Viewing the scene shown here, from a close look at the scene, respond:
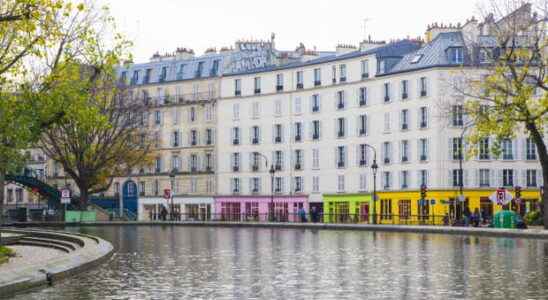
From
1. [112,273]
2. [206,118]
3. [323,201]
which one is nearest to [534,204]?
[323,201]

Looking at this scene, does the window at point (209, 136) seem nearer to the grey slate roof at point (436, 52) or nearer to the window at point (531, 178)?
the grey slate roof at point (436, 52)

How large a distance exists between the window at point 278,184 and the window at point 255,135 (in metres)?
4.79

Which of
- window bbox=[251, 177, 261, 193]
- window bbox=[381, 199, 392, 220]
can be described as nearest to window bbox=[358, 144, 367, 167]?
window bbox=[381, 199, 392, 220]

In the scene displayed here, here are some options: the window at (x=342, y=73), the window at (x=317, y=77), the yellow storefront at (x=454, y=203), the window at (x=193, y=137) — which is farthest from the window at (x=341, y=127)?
the window at (x=193, y=137)

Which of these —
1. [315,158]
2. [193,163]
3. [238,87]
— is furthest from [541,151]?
[193,163]

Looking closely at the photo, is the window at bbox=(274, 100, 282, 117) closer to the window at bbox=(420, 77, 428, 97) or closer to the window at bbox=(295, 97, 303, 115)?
the window at bbox=(295, 97, 303, 115)

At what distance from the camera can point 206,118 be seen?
383ft

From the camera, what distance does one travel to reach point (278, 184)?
356 ft

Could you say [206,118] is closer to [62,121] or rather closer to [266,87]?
[266,87]

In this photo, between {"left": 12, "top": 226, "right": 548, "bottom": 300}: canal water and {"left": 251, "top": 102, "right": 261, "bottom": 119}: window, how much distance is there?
7091cm

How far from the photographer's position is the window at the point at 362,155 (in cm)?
9881

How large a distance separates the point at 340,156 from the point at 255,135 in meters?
12.8

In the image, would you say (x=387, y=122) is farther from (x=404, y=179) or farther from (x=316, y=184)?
(x=316, y=184)

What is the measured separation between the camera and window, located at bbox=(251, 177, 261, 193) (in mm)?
110550
